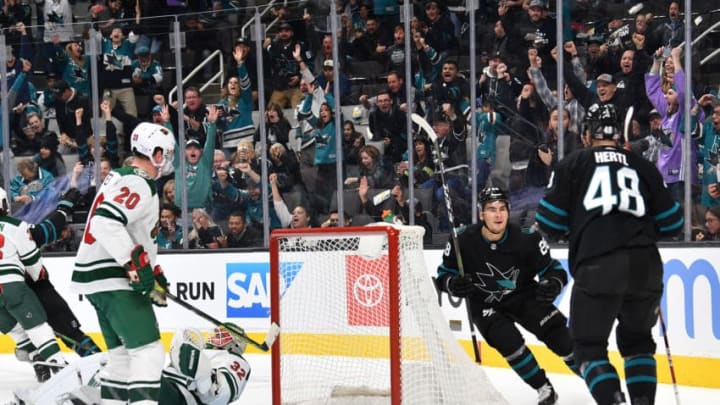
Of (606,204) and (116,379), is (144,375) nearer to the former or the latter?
(116,379)

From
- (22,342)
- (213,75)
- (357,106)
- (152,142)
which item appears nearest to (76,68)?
(213,75)

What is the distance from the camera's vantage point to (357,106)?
7.54 metres

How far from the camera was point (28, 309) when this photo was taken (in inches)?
248

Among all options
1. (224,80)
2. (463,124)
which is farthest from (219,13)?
(463,124)

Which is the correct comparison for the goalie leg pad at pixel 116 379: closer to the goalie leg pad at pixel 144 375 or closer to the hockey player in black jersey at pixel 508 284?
the goalie leg pad at pixel 144 375

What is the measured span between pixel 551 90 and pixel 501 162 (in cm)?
49

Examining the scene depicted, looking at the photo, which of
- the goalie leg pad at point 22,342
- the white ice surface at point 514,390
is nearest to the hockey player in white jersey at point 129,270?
the white ice surface at point 514,390

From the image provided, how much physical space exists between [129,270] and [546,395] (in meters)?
1.96

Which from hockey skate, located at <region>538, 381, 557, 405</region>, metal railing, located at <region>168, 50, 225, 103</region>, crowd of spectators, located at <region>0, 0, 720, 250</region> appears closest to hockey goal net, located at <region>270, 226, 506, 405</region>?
hockey skate, located at <region>538, 381, 557, 405</region>

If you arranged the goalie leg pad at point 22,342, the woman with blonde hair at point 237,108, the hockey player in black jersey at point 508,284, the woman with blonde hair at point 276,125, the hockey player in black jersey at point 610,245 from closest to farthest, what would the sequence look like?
the hockey player in black jersey at point 610,245
the hockey player in black jersey at point 508,284
the goalie leg pad at point 22,342
the woman with blonde hair at point 276,125
the woman with blonde hair at point 237,108

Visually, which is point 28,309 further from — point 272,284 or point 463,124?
point 463,124

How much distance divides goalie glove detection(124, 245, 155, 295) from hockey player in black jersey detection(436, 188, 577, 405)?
4.57 ft

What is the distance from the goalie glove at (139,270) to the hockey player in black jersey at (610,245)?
4.72 feet

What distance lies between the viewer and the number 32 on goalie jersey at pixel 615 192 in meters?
4.16
